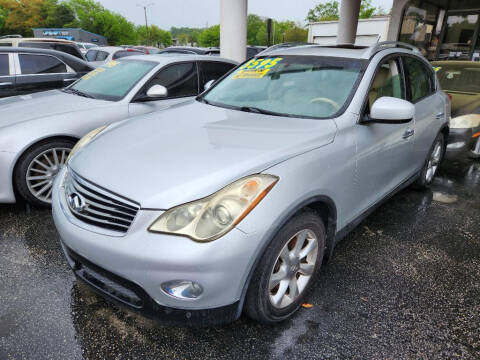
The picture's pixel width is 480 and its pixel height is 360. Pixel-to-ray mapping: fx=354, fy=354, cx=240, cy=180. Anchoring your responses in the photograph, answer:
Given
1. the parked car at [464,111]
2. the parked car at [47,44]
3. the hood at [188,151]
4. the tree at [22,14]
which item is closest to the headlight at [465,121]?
the parked car at [464,111]

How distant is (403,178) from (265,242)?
2238 millimetres

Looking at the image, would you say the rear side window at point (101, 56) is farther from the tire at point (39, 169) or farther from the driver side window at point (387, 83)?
the driver side window at point (387, 83)

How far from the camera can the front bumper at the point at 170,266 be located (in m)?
1.62

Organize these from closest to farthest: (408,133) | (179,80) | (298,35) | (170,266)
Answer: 1. (170,266)
2. (408,133)
3. (179,80)
4. (298,35)

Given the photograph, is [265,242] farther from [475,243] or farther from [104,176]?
[475,243]

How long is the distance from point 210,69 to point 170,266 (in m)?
3.90

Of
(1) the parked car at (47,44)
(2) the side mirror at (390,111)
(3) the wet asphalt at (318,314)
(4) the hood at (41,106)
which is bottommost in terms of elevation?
(3) the wet asphalt at (318,314)

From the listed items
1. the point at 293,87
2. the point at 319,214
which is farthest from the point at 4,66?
the point at 319,214

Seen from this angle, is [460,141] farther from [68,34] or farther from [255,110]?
[68,34]

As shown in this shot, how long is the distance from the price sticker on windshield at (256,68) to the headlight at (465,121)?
320 cm

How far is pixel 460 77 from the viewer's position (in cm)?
600

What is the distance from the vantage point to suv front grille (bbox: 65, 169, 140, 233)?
1.76 metres

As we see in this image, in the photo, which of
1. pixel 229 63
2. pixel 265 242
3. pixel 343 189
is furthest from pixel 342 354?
pixel 229 63

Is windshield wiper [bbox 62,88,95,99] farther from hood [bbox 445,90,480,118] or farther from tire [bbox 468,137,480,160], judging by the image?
tire [bbox 468,137,480,160]
